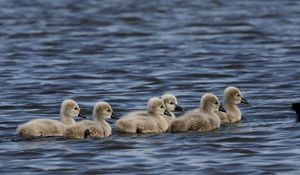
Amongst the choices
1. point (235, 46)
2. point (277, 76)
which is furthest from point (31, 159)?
point (235, 46)

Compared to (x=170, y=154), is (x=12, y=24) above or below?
above

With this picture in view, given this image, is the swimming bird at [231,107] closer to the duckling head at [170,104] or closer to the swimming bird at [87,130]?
the duckling head at [170,104]

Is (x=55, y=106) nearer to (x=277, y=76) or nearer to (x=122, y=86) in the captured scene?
(x=122, y=86)

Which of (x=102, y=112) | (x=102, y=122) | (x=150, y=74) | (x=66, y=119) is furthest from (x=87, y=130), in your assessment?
(x=150, y=74)

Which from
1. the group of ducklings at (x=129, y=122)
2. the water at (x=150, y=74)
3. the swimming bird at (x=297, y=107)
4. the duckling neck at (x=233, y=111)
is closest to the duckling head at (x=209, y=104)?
the group of ducklings at (x=129, y=122)

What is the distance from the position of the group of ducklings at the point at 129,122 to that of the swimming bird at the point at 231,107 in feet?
0.90

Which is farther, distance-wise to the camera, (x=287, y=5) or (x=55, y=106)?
(x=287, y=5)

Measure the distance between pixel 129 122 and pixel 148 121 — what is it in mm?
260

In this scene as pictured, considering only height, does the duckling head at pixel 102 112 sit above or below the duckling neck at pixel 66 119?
above

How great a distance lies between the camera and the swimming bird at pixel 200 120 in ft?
49.9

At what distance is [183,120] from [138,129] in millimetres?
570

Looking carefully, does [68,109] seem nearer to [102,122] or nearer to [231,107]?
[102,122]

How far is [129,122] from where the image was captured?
15.1 m

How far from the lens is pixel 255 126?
52.6ft
